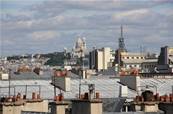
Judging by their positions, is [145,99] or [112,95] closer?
[145,99]

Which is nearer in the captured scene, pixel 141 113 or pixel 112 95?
pixel 141 113

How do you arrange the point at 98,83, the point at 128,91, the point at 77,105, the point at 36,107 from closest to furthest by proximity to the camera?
the point at 77,105
the point at 36,107
the point at 128,91
the point at 98,83

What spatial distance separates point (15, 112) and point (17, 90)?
16.1 meters

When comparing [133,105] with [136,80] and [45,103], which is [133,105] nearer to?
[45,103]

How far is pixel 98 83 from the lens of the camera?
5141 centimetres

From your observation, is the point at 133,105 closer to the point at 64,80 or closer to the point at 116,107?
the point at 116,107

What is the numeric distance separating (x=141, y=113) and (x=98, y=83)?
21648mm

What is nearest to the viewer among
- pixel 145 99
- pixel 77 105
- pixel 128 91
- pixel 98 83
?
pixel 77 105

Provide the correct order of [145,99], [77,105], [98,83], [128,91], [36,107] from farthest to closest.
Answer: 1. [98,83]
2. [128,91]
3. [36,107]
4. [145,99]
5. [77,105]

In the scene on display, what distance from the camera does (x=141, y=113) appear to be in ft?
97.8

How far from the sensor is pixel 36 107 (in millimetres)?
36031

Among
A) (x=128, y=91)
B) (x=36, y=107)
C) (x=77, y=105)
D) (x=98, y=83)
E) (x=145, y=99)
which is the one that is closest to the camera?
(x=77, y=105)

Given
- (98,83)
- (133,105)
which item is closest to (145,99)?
(133,105)

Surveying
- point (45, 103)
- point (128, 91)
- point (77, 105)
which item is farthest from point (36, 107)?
point (128, 91)
